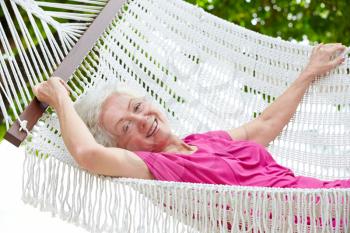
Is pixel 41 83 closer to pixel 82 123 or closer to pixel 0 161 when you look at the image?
pixel 82 123

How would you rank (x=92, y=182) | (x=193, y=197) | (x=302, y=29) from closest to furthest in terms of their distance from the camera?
(x=193, y=197) → (x=92, y=182) → (x=302, y=29)

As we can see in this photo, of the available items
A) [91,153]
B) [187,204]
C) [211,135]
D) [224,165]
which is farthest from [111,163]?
[211,135]

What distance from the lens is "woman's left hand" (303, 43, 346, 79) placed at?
221cm

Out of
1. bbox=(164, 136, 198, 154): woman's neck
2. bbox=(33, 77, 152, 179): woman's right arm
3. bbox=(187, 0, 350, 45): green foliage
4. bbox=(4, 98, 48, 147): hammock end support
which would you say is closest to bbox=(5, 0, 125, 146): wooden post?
bbox=(4, 98, 48, 147): hammock end support

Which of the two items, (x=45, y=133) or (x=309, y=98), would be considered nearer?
(x=45, y=133)

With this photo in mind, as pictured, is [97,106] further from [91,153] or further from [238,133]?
[238,133]

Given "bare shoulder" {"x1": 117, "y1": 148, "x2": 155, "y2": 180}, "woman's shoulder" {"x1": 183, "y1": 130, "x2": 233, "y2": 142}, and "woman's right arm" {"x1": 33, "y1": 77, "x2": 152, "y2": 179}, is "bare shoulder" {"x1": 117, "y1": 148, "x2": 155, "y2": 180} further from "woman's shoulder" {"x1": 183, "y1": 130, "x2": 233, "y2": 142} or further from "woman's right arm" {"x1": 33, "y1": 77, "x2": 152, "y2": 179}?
"woman's shoulder" {"x1": 183, "y1": 130, "x2": 233, "y2": 142}

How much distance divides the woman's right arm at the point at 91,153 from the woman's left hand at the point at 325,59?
2.32ft

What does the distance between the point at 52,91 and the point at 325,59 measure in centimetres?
82

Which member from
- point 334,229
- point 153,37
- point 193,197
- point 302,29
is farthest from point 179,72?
point 302,29

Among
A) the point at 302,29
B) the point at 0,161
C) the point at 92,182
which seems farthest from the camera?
the point at 302,29

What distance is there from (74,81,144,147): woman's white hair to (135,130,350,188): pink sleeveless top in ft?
0.55

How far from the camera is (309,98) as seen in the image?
7.38 ft

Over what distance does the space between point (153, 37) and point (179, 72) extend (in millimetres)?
141
